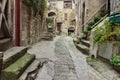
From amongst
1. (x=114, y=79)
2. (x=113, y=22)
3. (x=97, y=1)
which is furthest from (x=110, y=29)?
(x=97, y=1)

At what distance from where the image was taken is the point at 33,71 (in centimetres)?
545

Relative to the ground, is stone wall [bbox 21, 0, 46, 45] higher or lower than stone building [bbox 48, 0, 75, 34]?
lower

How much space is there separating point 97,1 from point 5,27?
9101 millimetres

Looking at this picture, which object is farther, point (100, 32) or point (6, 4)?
point (100, 32)

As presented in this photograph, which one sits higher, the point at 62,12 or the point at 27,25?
the point at 62,12

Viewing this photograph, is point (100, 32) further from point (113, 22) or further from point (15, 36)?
point (15, 36)

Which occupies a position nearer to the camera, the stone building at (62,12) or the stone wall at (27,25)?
the stone wall at (27,25)

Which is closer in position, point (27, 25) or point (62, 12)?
point (27, 25)

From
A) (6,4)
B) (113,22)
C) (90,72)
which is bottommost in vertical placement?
(90,72)

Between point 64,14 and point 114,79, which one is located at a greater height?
point 64,14

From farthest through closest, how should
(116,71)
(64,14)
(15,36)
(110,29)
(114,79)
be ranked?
(64,14), (15,36), (110,29), (116,71), (114,79)

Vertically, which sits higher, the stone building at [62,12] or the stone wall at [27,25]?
the stone building at [62,12]

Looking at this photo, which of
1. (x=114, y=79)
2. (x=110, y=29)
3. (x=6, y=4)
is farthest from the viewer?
(x=110, y=29)

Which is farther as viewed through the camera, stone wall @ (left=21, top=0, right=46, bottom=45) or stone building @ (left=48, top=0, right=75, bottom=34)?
stone building @ (left=48, top=0, right=75, bottom=34)
